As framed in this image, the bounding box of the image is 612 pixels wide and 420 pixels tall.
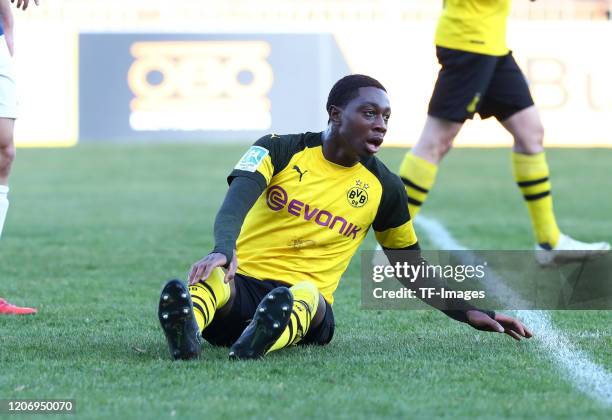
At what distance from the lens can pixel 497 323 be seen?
4.33 meters

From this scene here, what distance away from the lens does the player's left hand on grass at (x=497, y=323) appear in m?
4.33

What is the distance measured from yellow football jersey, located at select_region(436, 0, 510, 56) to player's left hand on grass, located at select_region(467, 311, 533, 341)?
83.0 inches

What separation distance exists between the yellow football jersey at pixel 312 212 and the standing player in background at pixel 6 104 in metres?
1.34

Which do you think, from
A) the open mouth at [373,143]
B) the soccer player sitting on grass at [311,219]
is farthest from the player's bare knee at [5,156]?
the open mouth at [373,143]

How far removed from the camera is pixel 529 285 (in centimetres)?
611

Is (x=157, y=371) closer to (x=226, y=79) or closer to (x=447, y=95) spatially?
(x=447, y=95)

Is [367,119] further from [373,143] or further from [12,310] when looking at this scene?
[12,310]

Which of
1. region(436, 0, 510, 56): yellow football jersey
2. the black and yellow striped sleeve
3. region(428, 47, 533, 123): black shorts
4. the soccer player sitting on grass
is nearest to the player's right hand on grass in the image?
the soccer player sitting on grass

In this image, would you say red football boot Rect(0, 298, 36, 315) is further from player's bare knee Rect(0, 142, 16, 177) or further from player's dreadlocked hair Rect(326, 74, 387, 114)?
player's dreadlocked hair Rect(326, 74, 387, 114)

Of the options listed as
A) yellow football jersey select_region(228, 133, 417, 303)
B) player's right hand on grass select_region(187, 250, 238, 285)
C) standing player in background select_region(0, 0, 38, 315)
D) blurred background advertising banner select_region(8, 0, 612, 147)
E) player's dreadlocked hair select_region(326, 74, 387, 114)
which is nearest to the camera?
player's right hand on grass select_region(187, 250, 238, 285)

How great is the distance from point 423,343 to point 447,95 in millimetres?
1872

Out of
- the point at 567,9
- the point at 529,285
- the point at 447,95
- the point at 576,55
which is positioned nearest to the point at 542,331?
the point at 529,285

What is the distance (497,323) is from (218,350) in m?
1.05

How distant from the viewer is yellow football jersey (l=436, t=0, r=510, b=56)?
240 inches
